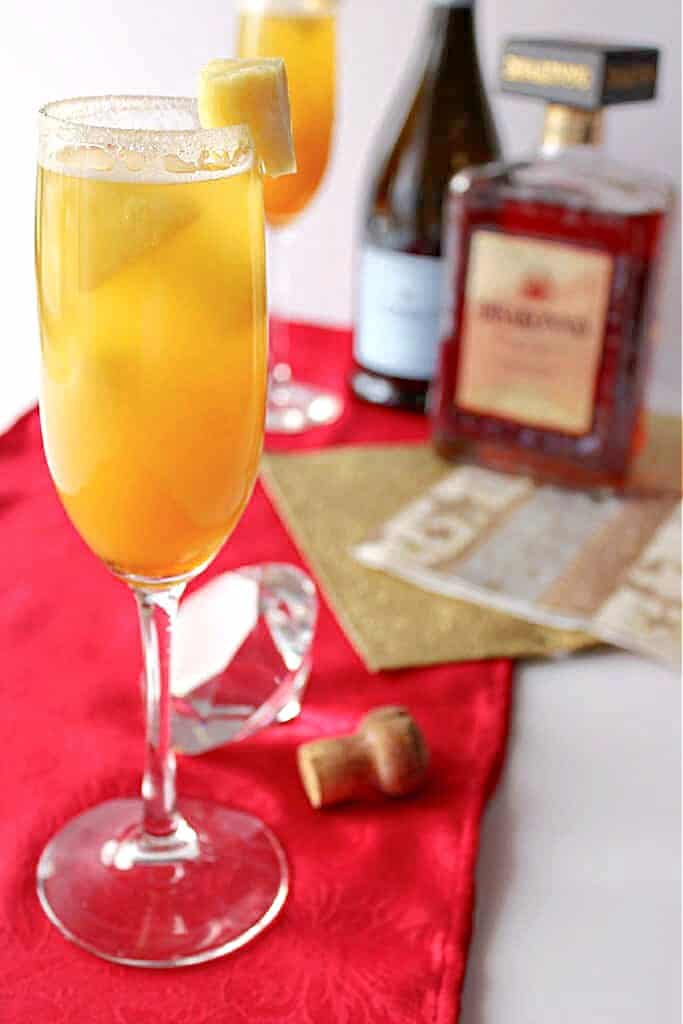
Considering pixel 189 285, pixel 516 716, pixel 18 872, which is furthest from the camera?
pixel 516 716

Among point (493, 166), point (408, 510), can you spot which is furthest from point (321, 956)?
point (493, 166)

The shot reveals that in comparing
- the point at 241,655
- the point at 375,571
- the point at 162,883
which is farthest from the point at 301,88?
the point at 162,883

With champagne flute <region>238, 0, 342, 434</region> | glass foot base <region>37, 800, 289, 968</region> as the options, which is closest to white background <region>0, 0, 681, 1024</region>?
glass foot base <region>37, 800, 289, 968</region>

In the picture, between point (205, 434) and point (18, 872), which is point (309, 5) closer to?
point (205, 434)

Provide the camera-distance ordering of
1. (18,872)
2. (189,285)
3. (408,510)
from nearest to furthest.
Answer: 1. (189,285)
2. (18,872)
3. (408,510)

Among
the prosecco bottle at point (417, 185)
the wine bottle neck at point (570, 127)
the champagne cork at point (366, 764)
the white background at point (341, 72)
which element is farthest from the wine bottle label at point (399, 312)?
the champagne cork at point (366, 764)

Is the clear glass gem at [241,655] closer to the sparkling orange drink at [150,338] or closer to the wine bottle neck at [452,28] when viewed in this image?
the sparkling orange drink at [150,338]
